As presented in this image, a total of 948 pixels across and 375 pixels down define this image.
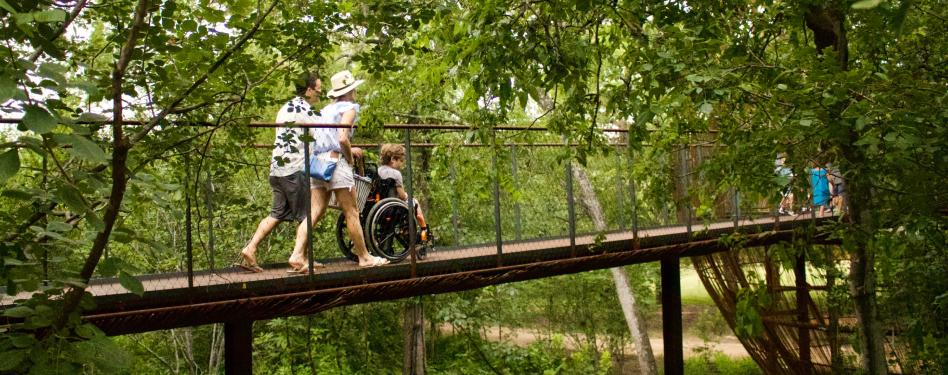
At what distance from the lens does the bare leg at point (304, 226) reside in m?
4.35

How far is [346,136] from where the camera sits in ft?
14.4

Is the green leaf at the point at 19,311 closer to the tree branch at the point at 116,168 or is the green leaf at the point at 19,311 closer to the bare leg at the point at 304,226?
the tree branch at the point at 116,168

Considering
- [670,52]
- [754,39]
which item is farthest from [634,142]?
[754,39]

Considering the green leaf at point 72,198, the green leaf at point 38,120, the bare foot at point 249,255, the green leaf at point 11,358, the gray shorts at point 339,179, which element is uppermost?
the gray shorts at point 339,179

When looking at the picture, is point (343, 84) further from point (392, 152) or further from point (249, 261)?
point (249, 261)

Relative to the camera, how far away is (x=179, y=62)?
2.27 meters

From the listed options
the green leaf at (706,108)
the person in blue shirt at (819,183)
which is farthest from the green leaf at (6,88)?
the person in blue shirt at (819,183)

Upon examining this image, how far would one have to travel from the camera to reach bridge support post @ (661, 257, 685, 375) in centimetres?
641

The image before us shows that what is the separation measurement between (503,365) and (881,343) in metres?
8.18

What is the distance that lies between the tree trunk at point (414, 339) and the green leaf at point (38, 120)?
8542 millimetres

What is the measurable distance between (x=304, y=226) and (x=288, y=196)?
7.8 inches

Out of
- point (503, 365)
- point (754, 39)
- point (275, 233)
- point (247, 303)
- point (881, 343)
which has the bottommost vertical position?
point (503, 365)

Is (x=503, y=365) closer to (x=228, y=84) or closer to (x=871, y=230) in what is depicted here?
(x=871, y=230)

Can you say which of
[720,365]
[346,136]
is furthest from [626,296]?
[346,136]
